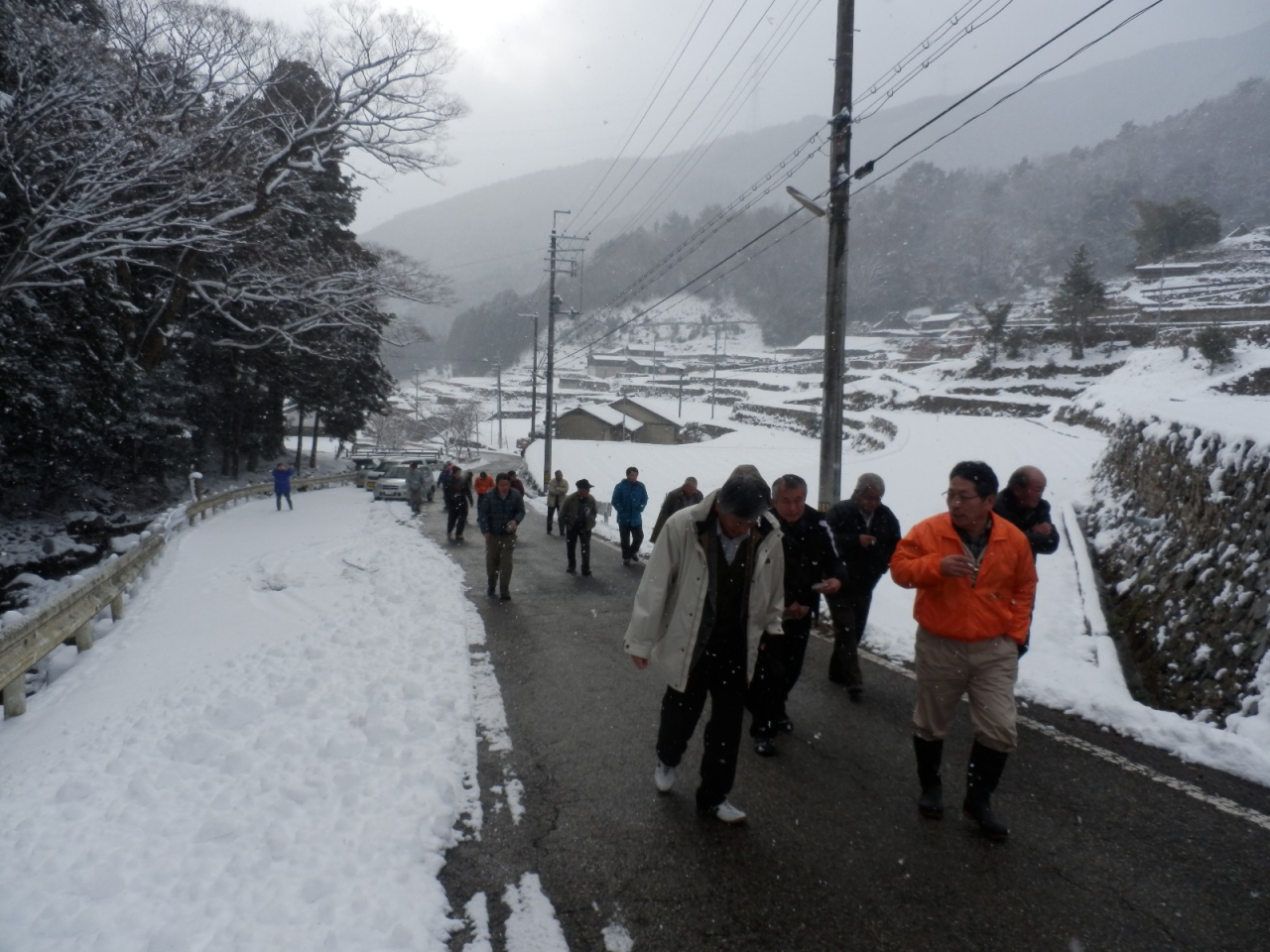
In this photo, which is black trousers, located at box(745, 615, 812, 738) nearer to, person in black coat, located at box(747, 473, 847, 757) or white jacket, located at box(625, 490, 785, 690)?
person in black coat, located at box(747, 473, 847, 757)

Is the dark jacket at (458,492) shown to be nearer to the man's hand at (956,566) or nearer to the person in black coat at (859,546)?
the person in black coat at (859,546)

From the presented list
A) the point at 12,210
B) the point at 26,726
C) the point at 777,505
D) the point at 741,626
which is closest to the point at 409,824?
the point at 741,626

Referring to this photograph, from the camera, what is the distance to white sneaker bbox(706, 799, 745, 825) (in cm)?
366

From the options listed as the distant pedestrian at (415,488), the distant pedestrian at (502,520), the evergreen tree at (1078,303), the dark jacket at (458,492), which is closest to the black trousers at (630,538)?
the distant pedestrian at (502,520)

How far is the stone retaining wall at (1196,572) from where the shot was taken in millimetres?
5352

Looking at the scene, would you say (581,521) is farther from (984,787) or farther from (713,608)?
(984,787)

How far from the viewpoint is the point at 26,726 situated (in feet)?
16.2

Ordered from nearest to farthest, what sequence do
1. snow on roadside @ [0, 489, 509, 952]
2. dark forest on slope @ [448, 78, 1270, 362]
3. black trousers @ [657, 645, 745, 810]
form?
snow on roadside @ [0, 489, 509, 952] < black trousers @ [657, 645, 745, 810] < dark forest on slope @ [448, 78, 1270, 362]

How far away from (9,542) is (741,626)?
21.5m

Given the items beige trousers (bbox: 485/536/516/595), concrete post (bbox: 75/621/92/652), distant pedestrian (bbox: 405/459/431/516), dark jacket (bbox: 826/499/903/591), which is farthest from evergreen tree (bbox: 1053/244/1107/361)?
concrete post (bbox: 75/621/92/652)

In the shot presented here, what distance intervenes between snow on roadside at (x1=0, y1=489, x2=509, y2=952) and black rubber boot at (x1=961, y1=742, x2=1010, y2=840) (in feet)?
8.81

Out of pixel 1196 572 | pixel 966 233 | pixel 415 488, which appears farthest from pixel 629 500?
pixel 966 233

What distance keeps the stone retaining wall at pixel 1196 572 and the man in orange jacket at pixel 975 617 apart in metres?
2.76

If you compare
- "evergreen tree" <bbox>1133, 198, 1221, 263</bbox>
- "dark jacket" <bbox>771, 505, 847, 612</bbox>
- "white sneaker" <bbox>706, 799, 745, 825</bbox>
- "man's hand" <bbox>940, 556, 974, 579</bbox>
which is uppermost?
"evergreen tree" <bbox>1133, 198, 1221, 263</bbox>
